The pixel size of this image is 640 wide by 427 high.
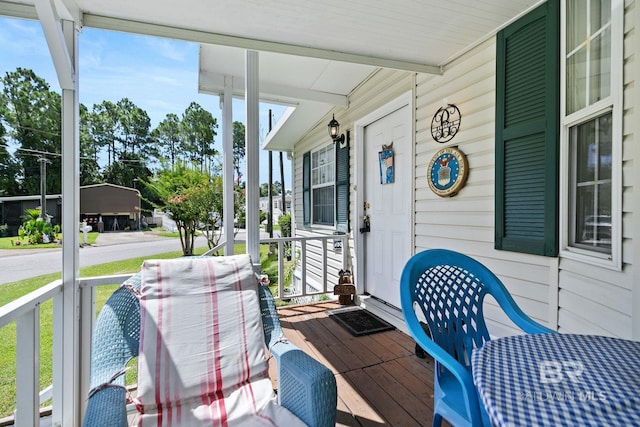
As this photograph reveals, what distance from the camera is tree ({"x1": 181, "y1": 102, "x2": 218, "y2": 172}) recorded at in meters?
10.8

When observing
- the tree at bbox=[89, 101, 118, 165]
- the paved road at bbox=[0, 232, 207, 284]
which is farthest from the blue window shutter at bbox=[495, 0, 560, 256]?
the tree at bbox=[89, 101, 118, 165]

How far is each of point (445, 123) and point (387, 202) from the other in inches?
46.1

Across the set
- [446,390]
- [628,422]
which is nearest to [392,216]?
[446,390]

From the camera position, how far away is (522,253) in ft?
6.66

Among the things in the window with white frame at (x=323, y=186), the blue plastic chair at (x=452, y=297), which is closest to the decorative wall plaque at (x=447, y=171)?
the blue plastic chair at (x=452, y=297)

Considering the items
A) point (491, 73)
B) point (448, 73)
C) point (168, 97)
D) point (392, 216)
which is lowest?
point (392, 216)

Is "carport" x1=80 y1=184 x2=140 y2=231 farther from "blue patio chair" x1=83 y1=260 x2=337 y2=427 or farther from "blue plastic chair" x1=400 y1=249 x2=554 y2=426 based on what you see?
"blue plastic chair" x1=400 y1=249 x2=554 y2=426

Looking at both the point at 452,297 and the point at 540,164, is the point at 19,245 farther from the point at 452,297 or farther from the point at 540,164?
the point at 540,164

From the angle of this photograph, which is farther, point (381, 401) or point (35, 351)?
point (381, 401)

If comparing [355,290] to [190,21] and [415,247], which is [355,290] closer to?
[415,247]

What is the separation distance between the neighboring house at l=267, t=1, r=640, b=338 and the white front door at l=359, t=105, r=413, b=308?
24mm

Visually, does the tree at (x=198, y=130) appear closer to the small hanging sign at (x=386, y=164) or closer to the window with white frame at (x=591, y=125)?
the small hanging sign at (x=386, y=164)

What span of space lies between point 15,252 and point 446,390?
2.57 metres

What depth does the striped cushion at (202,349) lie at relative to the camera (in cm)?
128
